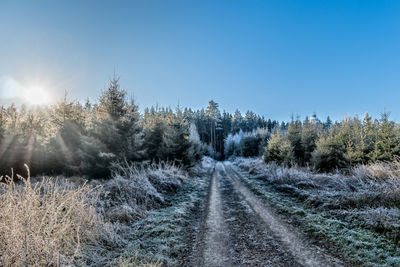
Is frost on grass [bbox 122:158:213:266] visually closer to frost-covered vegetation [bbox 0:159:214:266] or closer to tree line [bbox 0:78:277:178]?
frost-covered vegetation [bbox 0:159:214:266]

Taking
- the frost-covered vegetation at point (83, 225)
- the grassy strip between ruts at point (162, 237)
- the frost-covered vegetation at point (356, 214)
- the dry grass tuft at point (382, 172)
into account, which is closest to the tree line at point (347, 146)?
the dry grass tuft at point (382, 172)

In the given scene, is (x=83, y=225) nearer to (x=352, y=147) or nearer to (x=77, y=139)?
(x=77, y=139)

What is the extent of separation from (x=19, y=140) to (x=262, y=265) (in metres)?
16.0

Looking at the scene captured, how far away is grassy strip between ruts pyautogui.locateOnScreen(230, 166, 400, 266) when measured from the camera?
4145 millimetres

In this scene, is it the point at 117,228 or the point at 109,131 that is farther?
the point at 109,131

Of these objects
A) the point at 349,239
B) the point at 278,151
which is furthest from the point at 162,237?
the point at 278,151

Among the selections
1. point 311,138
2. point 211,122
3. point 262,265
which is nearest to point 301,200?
point 262,265

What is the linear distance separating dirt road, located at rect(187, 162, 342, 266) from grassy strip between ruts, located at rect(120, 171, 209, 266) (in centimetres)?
54

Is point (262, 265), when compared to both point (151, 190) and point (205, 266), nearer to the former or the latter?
point (205, 266)

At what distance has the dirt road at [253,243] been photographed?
4.29 meters

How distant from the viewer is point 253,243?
5.16 meters

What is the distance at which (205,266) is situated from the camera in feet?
13.7

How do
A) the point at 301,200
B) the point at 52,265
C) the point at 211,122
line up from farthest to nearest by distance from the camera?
the point at 211,122 < the point at 301,200 < the point at 52,265

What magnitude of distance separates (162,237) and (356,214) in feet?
20.9
